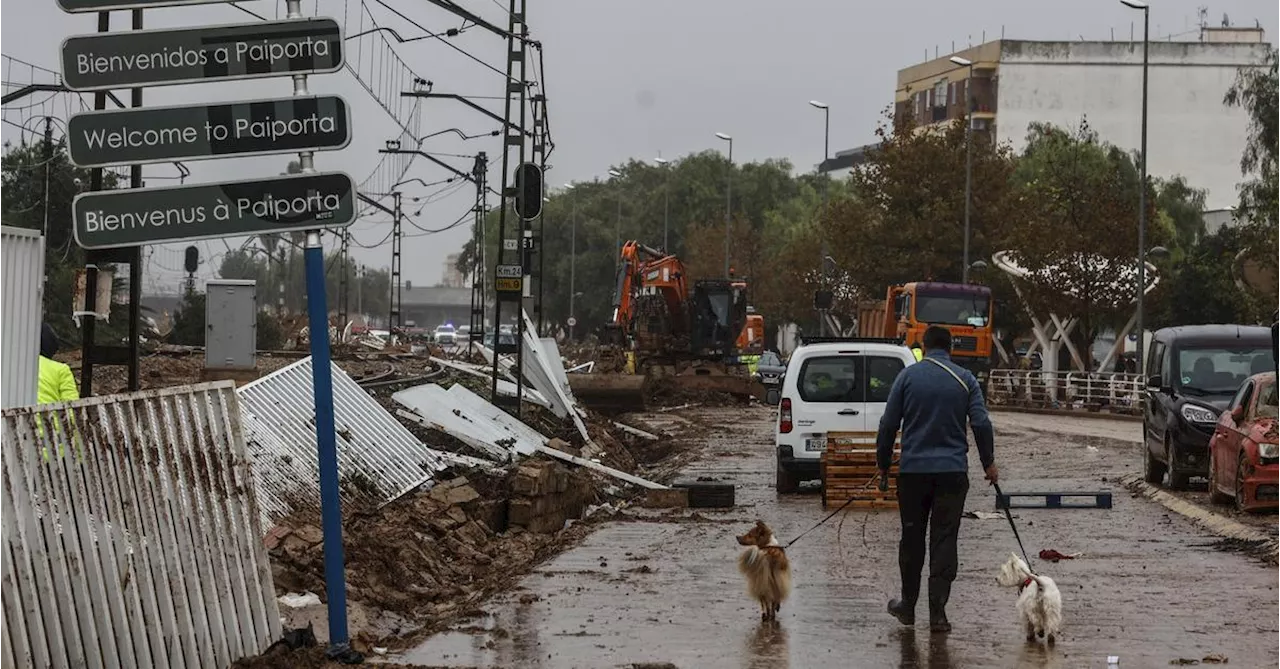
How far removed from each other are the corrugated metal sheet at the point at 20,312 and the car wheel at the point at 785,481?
12218mm

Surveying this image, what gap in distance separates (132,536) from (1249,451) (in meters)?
12.6

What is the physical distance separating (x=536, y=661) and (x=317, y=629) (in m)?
1.36

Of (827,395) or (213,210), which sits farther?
(827,395)

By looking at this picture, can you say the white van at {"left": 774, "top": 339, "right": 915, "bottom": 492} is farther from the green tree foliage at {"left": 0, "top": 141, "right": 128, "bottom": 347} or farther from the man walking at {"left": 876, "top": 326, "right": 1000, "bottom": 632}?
the green tree foliage at {"left": 0, "top": 141, "right": 128, "bottom": 347}

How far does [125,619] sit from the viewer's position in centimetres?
829

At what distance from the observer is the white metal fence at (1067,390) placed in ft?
158

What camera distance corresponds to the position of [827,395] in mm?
22078

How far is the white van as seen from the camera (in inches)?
862

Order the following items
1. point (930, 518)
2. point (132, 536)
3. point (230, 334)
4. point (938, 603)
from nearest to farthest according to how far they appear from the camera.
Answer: point (132, 536)
point (938, 603)
point (930, 518)
point (230, 334)

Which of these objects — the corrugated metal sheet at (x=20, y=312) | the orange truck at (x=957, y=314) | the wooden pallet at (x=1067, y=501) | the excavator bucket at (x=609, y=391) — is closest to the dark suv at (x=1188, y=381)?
the wooden pallet at (x=1067, y=501)

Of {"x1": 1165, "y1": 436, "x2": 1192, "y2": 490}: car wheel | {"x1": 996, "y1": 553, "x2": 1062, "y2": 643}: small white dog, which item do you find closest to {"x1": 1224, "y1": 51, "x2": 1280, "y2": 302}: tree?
{"x1": 1165, "y1": 436, "x2": 1192, "y2": 490}: car wheel

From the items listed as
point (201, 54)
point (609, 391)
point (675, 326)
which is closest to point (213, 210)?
point (201, 54)

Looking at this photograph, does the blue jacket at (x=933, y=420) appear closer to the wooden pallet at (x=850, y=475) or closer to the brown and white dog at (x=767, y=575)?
the brown and white dog at (x=767, y=575)

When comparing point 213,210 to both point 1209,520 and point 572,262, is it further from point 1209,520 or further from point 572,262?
point 572,262
